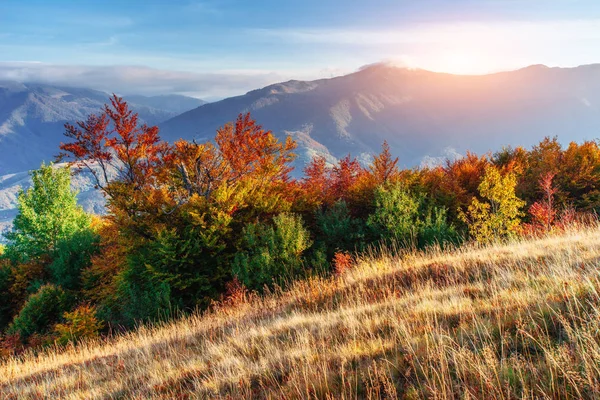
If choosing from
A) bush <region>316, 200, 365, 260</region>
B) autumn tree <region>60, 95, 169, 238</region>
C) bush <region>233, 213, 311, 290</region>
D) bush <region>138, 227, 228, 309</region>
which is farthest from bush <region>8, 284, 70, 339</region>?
bush <region>316, 200, 365, 260</region>

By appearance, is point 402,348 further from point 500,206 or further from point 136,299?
point 136,299

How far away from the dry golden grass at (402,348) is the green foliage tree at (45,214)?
3378 centimetres

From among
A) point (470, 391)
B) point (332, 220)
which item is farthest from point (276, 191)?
point (470, 391)

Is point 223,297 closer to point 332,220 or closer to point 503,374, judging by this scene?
point 332,220

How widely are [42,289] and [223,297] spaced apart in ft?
42.4

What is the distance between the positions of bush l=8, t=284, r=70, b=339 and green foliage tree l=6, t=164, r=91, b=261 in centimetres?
1710

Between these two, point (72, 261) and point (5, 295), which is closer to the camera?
point (72, 261)

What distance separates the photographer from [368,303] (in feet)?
21.5

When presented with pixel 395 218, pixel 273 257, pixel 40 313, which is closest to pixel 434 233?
pixel 395 218

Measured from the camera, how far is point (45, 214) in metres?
37.1

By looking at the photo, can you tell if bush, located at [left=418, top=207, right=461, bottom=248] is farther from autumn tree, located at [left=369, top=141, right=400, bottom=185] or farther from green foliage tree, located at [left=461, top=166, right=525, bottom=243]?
autumn tree, located at [left=369, top=141, right=400, bottom=185]

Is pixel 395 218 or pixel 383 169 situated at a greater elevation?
pixel 383 169

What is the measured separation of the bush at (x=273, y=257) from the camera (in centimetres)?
1385

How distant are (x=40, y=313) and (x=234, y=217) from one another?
12.0 meters
